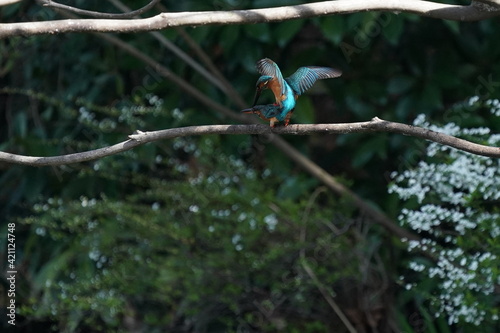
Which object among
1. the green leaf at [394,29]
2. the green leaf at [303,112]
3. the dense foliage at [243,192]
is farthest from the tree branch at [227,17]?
the green leaf at [303,112]

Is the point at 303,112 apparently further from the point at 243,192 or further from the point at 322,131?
the point at 322,131

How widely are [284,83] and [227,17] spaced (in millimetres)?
191

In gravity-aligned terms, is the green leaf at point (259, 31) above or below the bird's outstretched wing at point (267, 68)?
above

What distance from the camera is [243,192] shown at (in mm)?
3209

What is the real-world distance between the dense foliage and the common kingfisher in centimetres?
90

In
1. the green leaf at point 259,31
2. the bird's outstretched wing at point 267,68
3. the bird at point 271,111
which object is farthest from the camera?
the green leaf at point 259,31

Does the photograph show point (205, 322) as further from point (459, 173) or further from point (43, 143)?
point (459, 173)

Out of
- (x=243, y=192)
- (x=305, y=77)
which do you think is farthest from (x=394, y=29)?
(x=305, y=77)

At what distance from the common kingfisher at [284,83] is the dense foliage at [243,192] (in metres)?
0.90

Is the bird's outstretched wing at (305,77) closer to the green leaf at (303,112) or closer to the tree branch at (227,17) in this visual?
the tree branch at (227,17)

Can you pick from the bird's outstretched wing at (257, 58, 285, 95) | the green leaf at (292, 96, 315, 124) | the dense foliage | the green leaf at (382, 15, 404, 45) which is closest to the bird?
the bird's outstretched wing at (257, 58, 285, 95)

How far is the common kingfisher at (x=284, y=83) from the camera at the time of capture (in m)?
1.70

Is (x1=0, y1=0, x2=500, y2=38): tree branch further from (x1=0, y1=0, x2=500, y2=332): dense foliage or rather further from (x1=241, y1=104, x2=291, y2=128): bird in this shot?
(x1=0, y1=0, x2=500, y2=332): dense foliage

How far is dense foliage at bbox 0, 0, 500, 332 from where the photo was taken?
307cm
